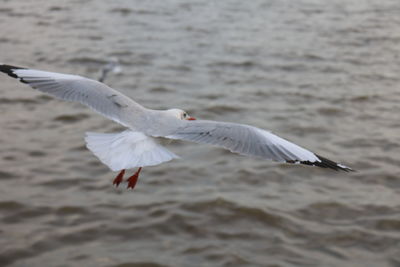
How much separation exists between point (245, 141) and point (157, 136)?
0.51 m

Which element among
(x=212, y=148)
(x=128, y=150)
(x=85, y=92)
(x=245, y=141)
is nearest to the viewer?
(x=128, y=150)

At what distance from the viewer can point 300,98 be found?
7508 millimetres

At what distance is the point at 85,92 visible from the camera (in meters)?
4.12

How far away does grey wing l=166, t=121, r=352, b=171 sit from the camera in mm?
3688

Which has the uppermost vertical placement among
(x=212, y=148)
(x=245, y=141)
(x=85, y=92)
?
(x=85, y=92)

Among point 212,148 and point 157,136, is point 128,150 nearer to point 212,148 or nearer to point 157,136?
point 157,136

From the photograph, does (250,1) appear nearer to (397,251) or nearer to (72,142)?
(72,142)

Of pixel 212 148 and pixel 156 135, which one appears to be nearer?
pixel 156 135

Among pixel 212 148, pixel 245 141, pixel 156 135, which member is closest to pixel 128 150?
pixel 156 135

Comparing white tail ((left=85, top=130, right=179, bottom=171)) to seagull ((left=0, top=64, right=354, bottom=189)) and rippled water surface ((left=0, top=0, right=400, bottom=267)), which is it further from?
rippled water surface ((left=0, top=0, right=400, bottom=267))

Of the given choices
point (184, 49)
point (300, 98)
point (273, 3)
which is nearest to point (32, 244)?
point (300, 98)

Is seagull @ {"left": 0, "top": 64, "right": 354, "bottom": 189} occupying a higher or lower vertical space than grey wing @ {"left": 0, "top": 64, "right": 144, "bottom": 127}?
lower

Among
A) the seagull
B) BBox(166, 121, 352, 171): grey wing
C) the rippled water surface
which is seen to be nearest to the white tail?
the seagull

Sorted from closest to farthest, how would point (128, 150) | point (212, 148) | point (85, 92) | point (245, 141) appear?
point (128, 150) < point (245, 141) < point (85, 92) < point (212, 148)
